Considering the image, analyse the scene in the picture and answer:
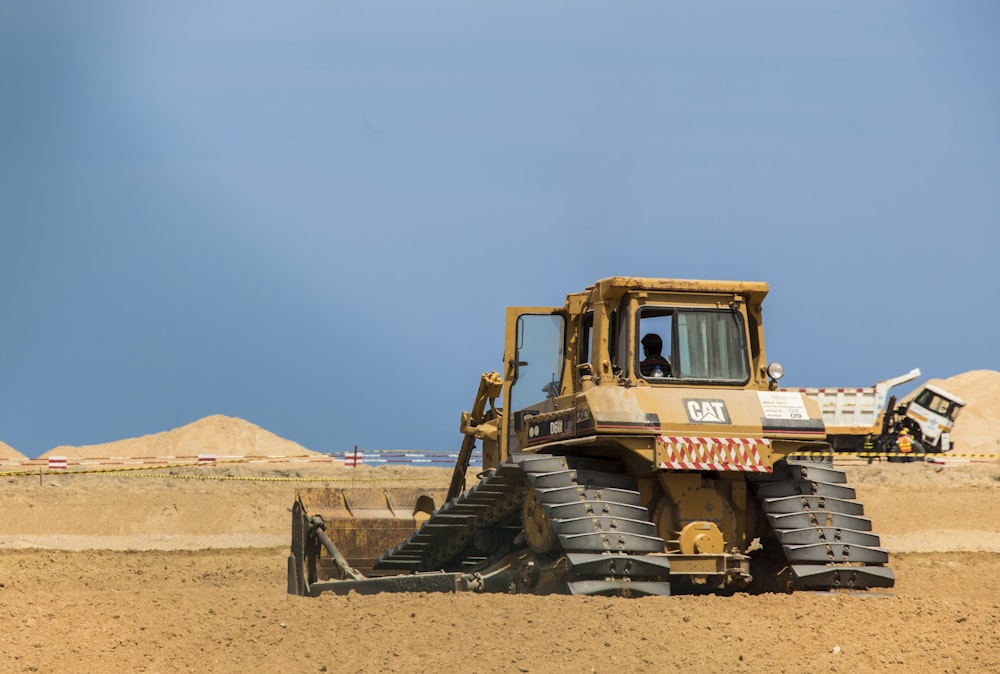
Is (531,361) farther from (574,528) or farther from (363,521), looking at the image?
(363,521)

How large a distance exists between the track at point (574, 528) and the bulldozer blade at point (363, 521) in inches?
135

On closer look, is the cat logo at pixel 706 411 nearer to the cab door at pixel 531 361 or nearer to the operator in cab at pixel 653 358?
the operator in cab at pixel 653 358

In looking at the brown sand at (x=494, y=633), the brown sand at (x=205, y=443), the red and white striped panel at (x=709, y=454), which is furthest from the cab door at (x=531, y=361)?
the brown sand at (x=205, y=443)

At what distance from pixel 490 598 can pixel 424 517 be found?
20.4 feet

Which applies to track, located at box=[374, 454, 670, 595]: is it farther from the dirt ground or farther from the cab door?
the cab door

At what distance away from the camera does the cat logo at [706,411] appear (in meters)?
12.8

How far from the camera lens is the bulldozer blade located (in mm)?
17516

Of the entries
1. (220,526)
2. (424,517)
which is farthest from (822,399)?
(424,517)

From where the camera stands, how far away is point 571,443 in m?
13.0

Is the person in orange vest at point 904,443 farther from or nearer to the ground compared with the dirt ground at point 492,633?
farther from the ground

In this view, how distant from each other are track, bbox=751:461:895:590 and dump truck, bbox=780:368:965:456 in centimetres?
3288

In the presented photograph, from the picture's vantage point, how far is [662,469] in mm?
12617

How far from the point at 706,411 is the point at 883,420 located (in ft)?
114

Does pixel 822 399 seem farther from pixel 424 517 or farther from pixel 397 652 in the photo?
pixel 397 652
